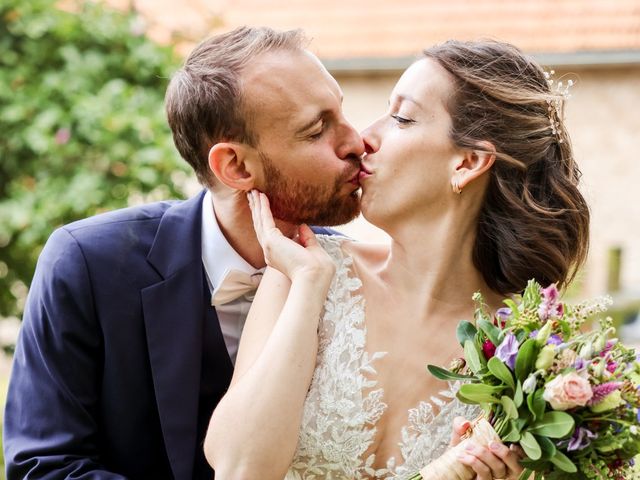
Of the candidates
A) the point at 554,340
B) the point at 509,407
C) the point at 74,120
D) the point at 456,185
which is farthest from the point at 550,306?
the point at 74,120

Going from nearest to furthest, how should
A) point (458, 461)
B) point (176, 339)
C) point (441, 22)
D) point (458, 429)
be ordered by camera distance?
point (458, 461) < point (458, 429) < point (176, 339) < point (441, 22)

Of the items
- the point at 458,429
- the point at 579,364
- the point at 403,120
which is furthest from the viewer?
the point at 403,120

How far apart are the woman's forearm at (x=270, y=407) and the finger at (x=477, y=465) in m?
0.58

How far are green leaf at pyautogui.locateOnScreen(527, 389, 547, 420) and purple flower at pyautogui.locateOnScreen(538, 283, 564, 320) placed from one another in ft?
0.80

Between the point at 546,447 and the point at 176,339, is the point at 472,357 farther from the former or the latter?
the point at 176,339

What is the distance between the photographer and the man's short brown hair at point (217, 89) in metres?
3.54

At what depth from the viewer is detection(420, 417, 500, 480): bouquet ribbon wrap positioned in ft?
9.36

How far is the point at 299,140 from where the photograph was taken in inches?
138

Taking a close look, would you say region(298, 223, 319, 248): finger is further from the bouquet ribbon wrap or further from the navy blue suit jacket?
the bouquet ribbon wrap

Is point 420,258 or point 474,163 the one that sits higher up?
point 474,163

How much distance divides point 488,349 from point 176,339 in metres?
1.17

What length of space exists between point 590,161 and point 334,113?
8.73 m

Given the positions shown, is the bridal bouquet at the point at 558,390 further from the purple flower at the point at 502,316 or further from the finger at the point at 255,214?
the finger at the point at 255,214

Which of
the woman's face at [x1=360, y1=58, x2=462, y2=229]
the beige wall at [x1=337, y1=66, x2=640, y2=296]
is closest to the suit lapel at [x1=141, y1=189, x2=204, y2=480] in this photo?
the woman's face at [x1=360, y1=58, x2=462, y2=229]
